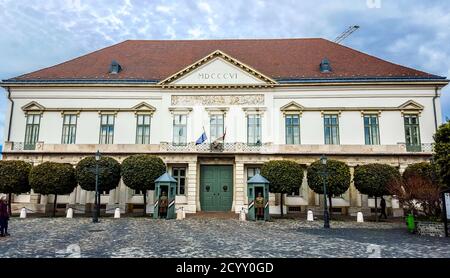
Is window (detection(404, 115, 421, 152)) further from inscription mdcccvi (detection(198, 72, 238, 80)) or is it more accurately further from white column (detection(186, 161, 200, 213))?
white column (detection(186, 161, 200, 213))

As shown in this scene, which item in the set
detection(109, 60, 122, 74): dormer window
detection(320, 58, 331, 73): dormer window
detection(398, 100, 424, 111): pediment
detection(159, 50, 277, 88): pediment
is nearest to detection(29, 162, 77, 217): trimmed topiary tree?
detection(109, 60, 122, 74): dormer window

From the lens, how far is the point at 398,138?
2775 centimetres

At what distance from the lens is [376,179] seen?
2269 cm

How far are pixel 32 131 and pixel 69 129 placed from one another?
321cm

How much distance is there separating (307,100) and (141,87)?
14.2 meters

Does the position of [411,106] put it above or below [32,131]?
above

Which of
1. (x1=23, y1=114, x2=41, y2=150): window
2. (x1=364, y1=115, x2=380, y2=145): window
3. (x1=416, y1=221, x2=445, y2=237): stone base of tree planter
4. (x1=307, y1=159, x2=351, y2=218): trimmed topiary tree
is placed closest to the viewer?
(x1=416, y1=221, x2=445, y2=237): stone base of tree planter

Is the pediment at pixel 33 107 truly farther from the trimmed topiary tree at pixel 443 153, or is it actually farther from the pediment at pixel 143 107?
the trimmed topiary tree at pixel 443 153

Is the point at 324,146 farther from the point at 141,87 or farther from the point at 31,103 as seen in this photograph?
the point at 31,103

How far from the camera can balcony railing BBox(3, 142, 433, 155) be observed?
27016 millimetres

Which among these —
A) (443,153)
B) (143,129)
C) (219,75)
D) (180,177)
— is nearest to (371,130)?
(443,153)

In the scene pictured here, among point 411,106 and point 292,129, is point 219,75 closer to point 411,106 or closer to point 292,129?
point 292,129

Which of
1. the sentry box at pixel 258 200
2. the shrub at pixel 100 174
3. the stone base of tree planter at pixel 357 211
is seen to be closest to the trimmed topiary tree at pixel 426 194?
the stone base of tree planter at pixel 357 211

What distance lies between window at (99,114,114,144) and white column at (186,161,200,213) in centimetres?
742
